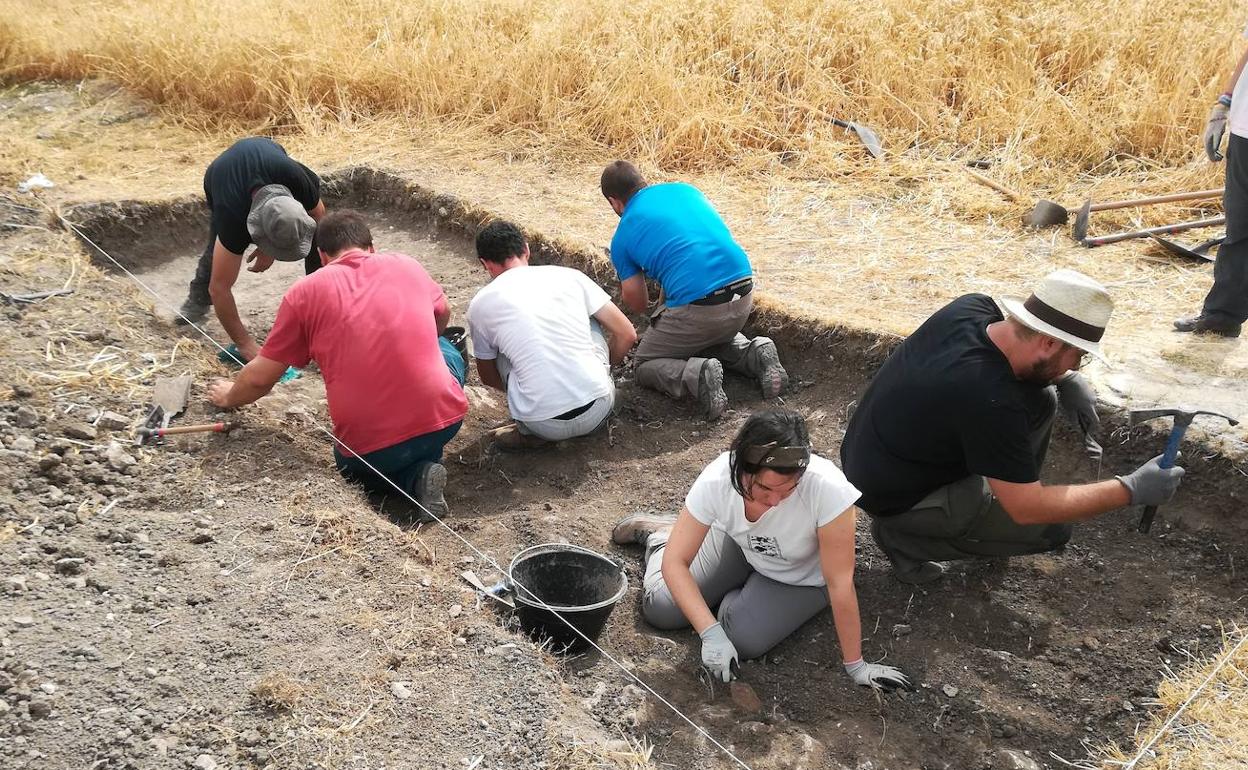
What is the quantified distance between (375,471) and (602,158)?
160 inches

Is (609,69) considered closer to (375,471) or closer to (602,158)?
(602,158)

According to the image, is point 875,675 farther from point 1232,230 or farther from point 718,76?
point 718,76

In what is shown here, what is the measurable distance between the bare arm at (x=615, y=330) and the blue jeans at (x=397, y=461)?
906 mm

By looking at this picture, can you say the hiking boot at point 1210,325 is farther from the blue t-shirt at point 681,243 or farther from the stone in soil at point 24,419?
the stone in soil at point 24,419

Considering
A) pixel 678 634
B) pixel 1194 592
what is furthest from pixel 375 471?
pixel 1194 592

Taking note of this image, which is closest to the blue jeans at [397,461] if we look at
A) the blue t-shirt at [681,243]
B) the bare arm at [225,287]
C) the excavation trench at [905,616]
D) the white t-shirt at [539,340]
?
the excavation trench at [905,616]

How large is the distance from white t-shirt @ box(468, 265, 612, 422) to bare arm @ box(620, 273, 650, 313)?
636 millimetres

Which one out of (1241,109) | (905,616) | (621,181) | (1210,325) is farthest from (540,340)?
(1241,109)

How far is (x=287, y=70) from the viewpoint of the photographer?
328 inches

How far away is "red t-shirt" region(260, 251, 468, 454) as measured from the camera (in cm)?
411

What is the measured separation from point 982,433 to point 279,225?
Result: 3304mm

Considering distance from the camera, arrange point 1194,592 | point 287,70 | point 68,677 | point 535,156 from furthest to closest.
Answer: point 287,70, point 535,156, point 1194,592, point 68,677

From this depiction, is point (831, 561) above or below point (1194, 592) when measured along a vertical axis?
above

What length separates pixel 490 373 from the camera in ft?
16.1
